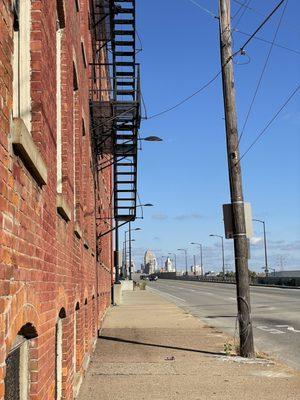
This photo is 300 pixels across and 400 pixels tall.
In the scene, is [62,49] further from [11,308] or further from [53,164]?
[11,308]

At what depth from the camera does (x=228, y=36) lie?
1316 centimetres

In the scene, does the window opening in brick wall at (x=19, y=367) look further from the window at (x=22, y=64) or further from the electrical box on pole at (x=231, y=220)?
the electrical box on pole at (x=231, y=220)

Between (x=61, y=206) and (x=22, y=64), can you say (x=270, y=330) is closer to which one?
(x=61, y=206)

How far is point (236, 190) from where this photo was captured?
41.1ft

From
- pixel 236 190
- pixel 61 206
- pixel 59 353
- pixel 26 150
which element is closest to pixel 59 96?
pixel 61 206

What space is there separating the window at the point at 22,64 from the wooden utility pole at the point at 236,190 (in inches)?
340

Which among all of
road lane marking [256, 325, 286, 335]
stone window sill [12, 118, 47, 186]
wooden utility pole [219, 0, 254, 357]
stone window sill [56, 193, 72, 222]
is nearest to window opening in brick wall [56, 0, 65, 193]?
stone window sill [56, 193, 72, 222]

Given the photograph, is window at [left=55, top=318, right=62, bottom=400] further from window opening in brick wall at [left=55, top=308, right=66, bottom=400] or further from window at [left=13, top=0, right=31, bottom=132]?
window at [left=13, top=0, right=31, bottom=132]

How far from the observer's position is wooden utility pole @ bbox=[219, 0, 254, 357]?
12.0 m

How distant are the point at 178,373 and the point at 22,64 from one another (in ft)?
23.7

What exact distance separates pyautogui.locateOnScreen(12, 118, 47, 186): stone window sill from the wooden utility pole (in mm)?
8591

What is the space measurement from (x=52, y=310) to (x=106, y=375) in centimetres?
518

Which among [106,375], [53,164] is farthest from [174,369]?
[53,164]

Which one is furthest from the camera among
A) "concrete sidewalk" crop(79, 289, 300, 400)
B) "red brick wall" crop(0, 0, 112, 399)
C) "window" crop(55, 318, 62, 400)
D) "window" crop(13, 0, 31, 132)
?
"concrete sidewalk" crop(79, 289, 300, 400)
